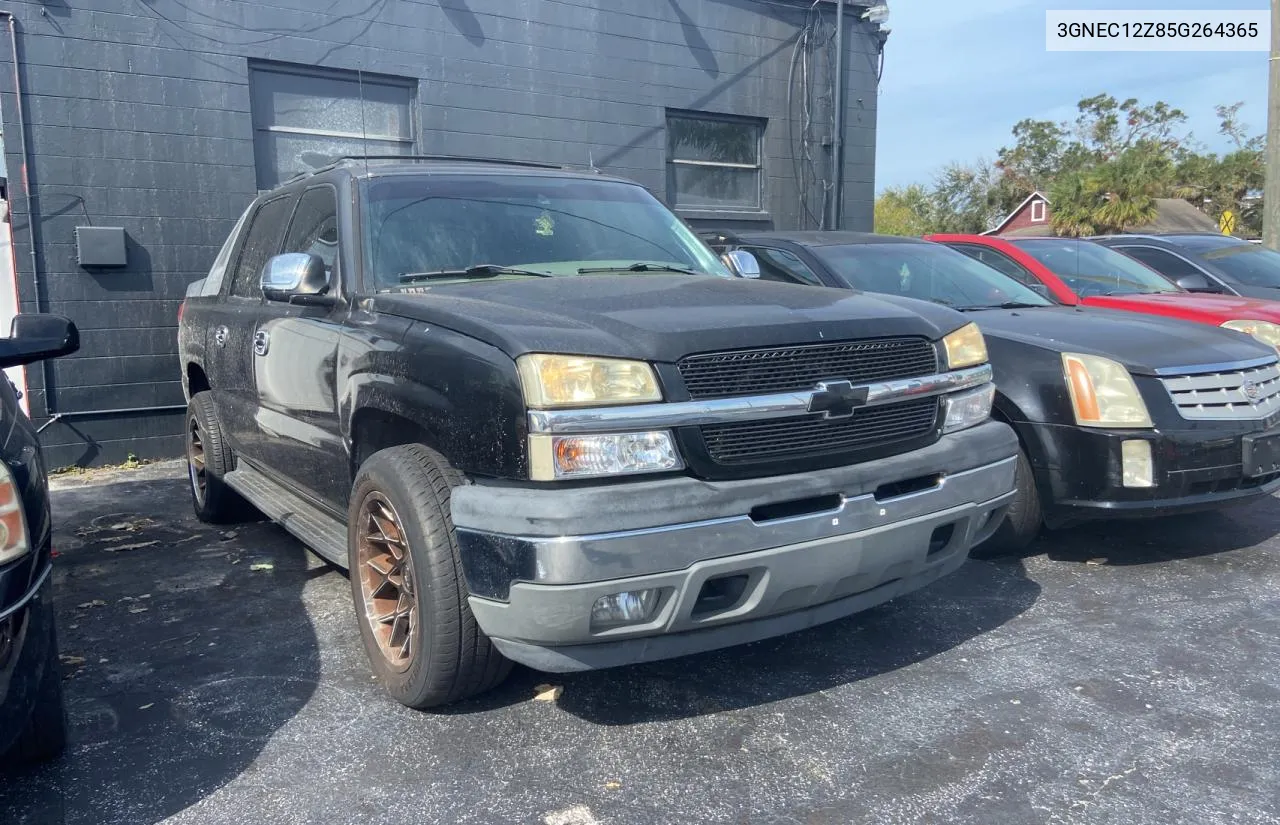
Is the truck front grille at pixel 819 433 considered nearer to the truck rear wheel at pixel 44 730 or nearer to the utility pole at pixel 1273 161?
the truck rear wheel at pixel 44 730

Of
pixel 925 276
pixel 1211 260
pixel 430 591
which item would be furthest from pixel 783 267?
pixel 1211 260

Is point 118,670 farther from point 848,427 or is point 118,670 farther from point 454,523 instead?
point 848,427

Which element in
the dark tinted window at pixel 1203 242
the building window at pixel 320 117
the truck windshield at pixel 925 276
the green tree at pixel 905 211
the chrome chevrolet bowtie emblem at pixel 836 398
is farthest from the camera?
the green tree at pixel 905 211

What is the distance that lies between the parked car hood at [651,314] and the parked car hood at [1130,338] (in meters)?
1.24

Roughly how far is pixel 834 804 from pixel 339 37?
7.70m

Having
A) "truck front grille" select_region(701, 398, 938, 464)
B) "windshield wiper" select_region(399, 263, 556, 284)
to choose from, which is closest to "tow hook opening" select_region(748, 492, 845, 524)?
"truck front grille" select_region(701, 398, 938, 464)

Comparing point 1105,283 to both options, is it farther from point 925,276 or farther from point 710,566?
point 710,566

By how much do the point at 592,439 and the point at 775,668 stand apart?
1357 mm

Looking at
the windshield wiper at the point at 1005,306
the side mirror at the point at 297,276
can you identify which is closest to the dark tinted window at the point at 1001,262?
the windshield wiper at the point at 1005,306

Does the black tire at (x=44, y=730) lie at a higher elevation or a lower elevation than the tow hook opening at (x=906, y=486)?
lower

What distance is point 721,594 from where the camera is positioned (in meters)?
2.76

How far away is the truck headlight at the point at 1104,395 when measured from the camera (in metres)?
4.22

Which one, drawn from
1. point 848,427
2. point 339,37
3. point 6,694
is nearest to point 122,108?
point 339,37

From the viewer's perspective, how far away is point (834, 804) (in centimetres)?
263
